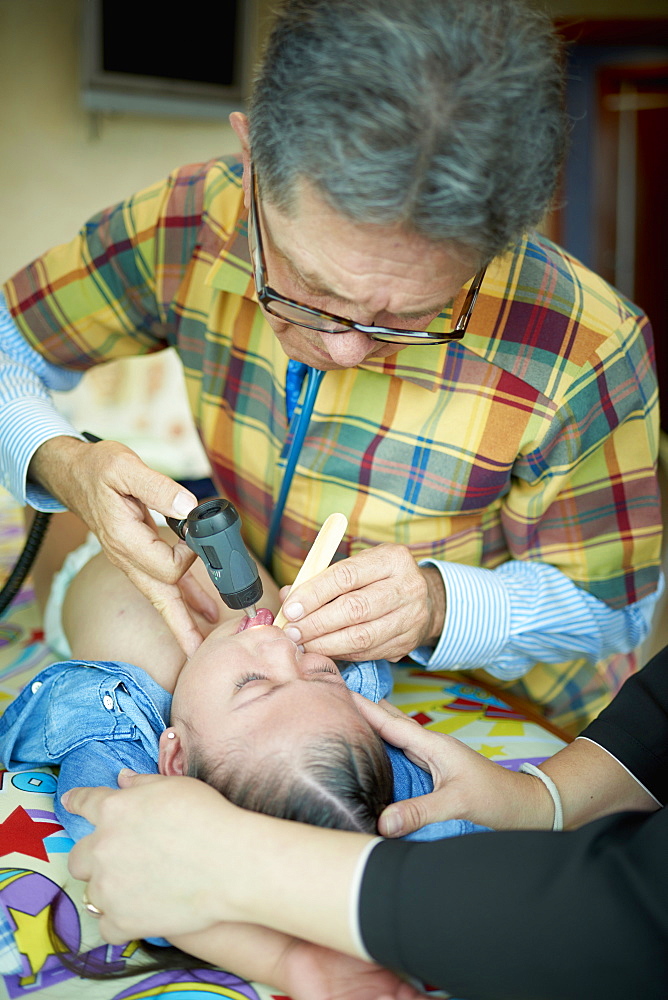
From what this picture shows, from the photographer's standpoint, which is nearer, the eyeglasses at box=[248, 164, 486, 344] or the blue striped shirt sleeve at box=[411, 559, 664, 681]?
the eyeglasses at box=[248, 164, 486, 344]

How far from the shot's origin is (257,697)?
123 centimetres

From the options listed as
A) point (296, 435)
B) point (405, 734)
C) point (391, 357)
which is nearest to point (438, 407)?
point (391, 357)

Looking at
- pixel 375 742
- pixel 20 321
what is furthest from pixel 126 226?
pixel 375 742

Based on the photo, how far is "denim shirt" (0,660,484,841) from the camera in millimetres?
1275

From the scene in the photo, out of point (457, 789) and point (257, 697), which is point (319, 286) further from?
point (457, 789)

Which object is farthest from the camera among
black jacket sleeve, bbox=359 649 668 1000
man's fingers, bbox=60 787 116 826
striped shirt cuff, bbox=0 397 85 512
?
striped shirt cuff, bbox=0 397 85 512

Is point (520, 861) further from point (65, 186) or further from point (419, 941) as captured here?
point (65, 186)

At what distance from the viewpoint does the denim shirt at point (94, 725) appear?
1.28 metres

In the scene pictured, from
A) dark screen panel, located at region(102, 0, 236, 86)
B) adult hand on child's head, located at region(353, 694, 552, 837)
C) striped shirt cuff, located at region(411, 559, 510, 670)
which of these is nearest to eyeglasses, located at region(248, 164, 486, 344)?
striped shirt cuff, located at region(411, 559, 510, 670)

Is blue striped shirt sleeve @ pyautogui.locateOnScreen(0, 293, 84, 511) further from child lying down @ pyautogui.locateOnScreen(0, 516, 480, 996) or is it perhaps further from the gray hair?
the gray hair

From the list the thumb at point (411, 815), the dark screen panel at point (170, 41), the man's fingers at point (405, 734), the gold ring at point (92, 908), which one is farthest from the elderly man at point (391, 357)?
the dark screen panel at point (170, 41)

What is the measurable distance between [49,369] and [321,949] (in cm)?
143

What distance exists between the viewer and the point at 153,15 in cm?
422

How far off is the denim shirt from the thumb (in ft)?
0.39
